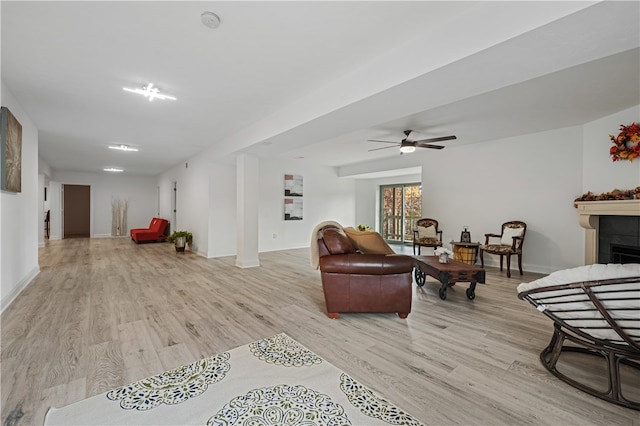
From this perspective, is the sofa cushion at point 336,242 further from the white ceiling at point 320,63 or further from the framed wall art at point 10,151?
the framed wall art at point 10,151

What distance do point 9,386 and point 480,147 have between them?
718cm

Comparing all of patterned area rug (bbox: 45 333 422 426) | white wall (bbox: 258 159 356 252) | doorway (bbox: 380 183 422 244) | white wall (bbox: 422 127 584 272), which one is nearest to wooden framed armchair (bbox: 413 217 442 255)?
white wall (bbox: 422 127 584 272)

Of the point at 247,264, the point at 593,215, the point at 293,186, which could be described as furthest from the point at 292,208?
the point at 593,215

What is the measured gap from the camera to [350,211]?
30.9 feet

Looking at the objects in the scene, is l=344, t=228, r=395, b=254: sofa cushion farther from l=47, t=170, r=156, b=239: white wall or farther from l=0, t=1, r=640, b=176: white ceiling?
l=47, t=170, r=156, b=239: white wall

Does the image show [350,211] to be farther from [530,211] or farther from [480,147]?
[530,211]

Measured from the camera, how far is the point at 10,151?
10.1ft

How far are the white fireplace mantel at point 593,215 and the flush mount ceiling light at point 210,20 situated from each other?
525 centimetres

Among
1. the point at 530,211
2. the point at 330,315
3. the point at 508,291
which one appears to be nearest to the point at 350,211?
the point at 530,211

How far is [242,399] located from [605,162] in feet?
18.9

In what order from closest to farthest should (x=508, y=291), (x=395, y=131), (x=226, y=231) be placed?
(x=508, y=291), (x=395, y=131), (x=226, y=231)

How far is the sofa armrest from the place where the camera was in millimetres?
2748

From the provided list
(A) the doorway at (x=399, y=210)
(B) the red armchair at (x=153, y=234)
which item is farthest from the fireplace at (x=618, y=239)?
(B) the red armchair at (x=153, y=234)

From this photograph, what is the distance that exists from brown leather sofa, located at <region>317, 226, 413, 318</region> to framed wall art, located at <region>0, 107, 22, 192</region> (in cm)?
357
